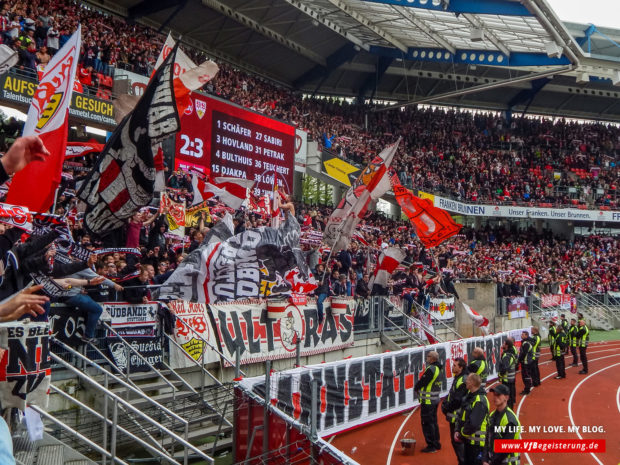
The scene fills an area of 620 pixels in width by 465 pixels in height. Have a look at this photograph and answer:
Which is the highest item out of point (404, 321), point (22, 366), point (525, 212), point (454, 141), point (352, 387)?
point (454, 141)

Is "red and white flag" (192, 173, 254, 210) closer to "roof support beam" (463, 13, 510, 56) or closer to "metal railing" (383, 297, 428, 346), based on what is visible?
"metal railing" (383, 297, 428, 346)

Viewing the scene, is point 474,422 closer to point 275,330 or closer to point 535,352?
point 275,330

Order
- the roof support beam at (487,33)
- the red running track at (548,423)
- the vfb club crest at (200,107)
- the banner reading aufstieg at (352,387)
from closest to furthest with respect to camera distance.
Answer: the banner reading aufstieg at (352,387)
the red running track at (548,423)
the vfb club crest at (200,107)
the roof support beam at (487,33)

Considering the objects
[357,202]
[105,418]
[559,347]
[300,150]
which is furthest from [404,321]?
[105,418]

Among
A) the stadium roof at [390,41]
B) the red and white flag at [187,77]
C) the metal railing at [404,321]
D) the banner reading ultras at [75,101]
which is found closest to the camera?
the red and white flag at [187,77]

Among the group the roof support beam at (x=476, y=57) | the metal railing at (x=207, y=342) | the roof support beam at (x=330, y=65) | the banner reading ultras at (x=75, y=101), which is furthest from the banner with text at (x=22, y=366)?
the roof support beam at (x=330, y=65)

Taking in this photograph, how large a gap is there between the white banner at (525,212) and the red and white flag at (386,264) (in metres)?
18.9

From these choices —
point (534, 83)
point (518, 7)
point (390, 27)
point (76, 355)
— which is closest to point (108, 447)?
point (76, 355)

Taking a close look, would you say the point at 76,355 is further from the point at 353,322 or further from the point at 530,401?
the point at 530,401

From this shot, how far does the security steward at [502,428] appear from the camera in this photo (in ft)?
23.2

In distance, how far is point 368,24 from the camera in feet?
101

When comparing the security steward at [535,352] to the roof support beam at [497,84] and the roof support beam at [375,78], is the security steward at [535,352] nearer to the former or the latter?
the roof support beam at [497,84]

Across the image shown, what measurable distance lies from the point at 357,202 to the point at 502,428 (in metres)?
9.15

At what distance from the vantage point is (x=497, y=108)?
1868 inches
